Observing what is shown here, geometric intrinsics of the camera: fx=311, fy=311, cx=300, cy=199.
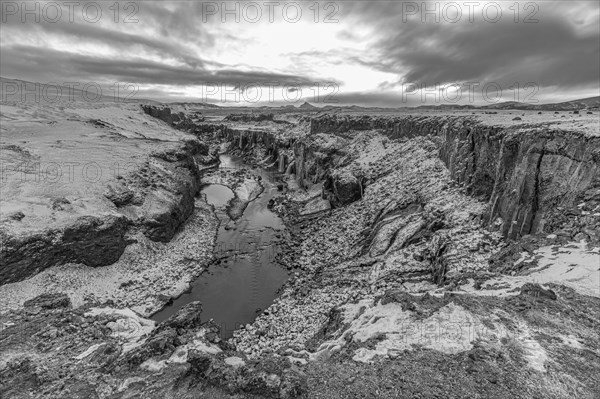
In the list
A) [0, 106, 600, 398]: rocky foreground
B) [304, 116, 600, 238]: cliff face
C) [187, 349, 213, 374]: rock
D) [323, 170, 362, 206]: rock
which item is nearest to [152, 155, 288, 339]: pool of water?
[0, 106, 600, 398]: rocky foreground

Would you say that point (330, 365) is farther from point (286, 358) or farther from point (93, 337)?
point (93, 337)

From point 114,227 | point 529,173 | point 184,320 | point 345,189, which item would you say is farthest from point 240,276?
point 529,173

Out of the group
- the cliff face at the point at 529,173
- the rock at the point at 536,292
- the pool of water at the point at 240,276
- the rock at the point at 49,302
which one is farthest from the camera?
the pool of water at the point at 240,276

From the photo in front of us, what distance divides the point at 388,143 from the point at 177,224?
2993cm

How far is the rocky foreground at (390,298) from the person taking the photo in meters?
9.51

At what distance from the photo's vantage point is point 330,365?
1058cm

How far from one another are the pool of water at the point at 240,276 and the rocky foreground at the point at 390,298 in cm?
139

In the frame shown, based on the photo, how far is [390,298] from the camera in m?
14.1

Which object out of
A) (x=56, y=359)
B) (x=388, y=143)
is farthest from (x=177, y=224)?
(x=388, y=143)

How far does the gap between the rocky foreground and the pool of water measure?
1.39 metres

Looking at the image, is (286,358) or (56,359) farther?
(56,359)

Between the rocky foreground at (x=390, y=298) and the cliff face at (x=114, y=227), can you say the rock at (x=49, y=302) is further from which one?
the cliff face at (x=114, y=227)

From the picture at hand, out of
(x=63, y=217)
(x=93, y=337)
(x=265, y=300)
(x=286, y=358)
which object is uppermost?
(x=63, y=217)

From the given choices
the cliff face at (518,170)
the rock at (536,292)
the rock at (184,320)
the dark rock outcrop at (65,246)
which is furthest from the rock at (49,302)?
the cliff face at (518,170)
